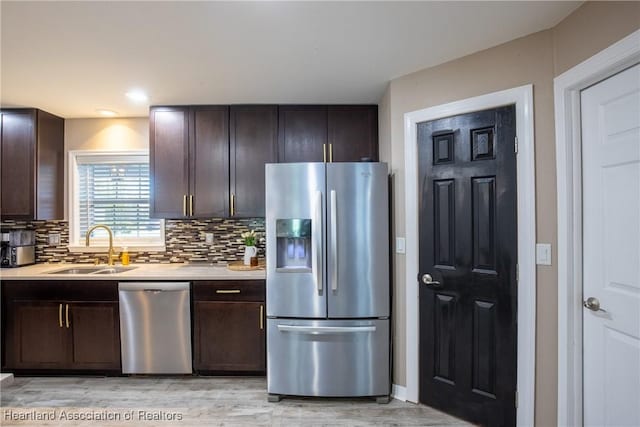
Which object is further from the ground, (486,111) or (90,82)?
(90,82)

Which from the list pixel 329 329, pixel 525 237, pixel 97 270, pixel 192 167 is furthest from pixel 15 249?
pixel 525 237

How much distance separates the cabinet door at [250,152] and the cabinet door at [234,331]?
32.9 inches

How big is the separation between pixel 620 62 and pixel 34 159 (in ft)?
13.9

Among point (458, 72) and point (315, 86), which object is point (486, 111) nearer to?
point (458, 72)

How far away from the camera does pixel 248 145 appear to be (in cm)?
304

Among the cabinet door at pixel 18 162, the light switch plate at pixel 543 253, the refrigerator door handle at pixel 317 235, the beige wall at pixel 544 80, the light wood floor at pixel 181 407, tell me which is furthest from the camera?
the cabinet door at pixel 18 162

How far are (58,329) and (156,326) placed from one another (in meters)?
0.84

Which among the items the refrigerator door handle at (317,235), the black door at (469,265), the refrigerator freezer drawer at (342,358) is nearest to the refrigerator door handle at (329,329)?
the refrigerator freezer drawer at (342,358)

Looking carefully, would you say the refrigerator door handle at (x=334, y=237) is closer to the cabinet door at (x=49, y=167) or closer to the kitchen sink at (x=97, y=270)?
the kitchen sink at (x=97, y=270)

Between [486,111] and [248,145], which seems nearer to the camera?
[486,111]

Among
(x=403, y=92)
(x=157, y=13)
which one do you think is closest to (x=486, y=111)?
(x=403, y=92)

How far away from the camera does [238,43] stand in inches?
75.9

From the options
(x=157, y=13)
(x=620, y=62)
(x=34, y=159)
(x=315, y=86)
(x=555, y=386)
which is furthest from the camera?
(x=34, y=159)

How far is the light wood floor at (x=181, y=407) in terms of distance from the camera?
2205mm
